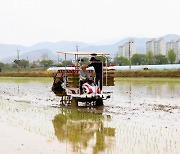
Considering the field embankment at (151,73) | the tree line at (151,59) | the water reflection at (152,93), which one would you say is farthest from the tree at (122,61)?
the water reflection at (152,93)

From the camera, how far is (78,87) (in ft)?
48.8

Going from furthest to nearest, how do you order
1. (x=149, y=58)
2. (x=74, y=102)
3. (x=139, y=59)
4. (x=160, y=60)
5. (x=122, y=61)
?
(x=122, y=61) < (x=139, y=59) < (x=160, y=60) < (x=149, y=58) < (x=74, y=102)

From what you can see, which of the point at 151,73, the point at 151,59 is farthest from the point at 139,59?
the point at 151,73

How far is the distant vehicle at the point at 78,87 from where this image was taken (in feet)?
48.2

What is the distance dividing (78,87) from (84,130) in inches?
196

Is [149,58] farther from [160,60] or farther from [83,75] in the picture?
[83,75]

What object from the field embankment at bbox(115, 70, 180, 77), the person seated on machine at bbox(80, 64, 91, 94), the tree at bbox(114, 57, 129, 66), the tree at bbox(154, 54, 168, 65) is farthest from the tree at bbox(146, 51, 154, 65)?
the person seated on machine at bbox(80, 64, 91, 94)

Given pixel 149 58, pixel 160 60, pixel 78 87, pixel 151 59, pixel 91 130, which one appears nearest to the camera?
pixel 91 130

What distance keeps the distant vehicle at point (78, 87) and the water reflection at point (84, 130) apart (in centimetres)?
122

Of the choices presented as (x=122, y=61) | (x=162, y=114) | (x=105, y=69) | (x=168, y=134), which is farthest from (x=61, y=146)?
(x=122, y=61)

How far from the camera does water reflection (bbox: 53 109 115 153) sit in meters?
8.19

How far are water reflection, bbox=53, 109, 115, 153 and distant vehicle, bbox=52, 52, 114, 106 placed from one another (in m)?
1.22

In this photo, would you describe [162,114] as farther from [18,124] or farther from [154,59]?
[154,59]

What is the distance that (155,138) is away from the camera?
8.59 metres
